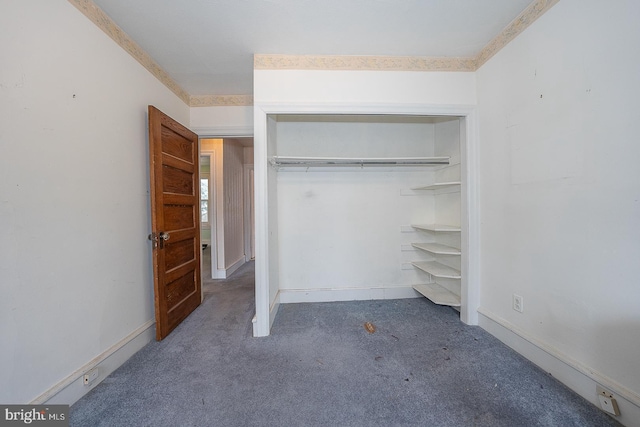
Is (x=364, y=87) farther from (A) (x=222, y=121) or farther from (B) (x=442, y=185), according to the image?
(A) (x=222, y=121)

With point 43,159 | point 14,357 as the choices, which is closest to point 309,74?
point 43,159

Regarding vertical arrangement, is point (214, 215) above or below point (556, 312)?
above

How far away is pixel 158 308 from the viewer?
5.80 feet

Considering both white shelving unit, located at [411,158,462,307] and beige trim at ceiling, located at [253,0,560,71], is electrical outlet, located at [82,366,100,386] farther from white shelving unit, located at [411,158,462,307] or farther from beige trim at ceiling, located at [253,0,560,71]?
white shelving unit, located at [411,158,462,307]

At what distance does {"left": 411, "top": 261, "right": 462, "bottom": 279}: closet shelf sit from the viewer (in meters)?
2.11

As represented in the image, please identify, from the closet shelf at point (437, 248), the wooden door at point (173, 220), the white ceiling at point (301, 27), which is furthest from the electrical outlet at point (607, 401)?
the wooden door at point (173, 220)

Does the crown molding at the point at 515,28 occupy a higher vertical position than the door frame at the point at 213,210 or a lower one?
higher

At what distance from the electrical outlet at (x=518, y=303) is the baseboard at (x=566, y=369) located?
0.48 feet

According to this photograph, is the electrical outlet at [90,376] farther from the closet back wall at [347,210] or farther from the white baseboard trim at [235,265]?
the white baseboard trim at [235,265]

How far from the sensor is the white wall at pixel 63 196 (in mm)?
1011

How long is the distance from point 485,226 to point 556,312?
0.73 metres

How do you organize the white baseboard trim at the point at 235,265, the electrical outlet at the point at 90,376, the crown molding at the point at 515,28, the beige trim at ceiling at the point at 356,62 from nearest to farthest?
the electrical outlet at the point at 90,376 → the crown molding at the point at 515,28 → the beige trim at ceiling at the point at 356,62 → the white baseboard trim at the point at 235,265

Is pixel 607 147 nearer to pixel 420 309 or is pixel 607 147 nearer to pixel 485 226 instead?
pixel 485 226

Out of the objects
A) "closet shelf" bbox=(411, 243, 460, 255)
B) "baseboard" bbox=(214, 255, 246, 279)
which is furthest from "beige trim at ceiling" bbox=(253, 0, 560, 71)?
"baseboard" bbox=(214, 255, 246, 279)
